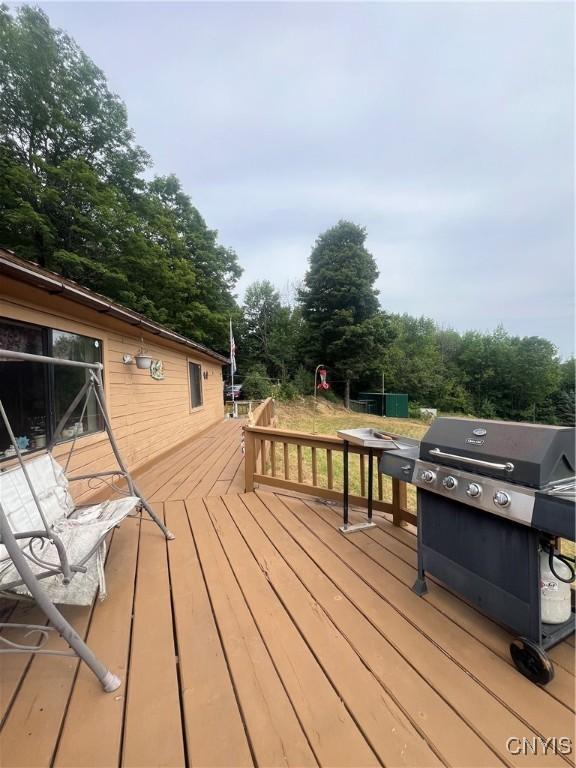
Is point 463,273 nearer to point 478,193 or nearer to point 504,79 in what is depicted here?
point 478,193

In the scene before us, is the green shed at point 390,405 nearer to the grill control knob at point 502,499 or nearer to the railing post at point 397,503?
the railing post at point 397,503

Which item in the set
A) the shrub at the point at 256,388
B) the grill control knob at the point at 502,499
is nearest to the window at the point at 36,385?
the grill control knob at the point at 502,499

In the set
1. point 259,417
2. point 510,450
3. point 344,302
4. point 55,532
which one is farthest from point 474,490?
point 344,302

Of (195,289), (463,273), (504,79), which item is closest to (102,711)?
(504,79)

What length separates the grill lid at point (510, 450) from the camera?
1309 mm

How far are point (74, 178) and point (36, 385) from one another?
10936 millimetres

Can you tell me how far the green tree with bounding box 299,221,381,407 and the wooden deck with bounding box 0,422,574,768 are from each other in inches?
660

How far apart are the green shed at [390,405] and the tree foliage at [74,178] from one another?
13.5 metres

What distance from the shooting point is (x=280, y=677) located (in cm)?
135

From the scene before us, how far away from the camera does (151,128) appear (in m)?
11.5

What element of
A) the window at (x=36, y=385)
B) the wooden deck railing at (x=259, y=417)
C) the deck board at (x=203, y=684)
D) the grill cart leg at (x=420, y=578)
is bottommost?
the deck board at (x=203, y=684)

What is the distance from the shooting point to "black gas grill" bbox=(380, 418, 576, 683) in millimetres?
1291

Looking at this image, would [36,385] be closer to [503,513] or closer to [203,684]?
[203,684]

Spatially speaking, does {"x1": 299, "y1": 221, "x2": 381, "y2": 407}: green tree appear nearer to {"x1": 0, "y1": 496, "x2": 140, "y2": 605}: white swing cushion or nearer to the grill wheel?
{"x1": 0, "y1": 496, "x2": 140, "y2": 605}: white swing cushion
